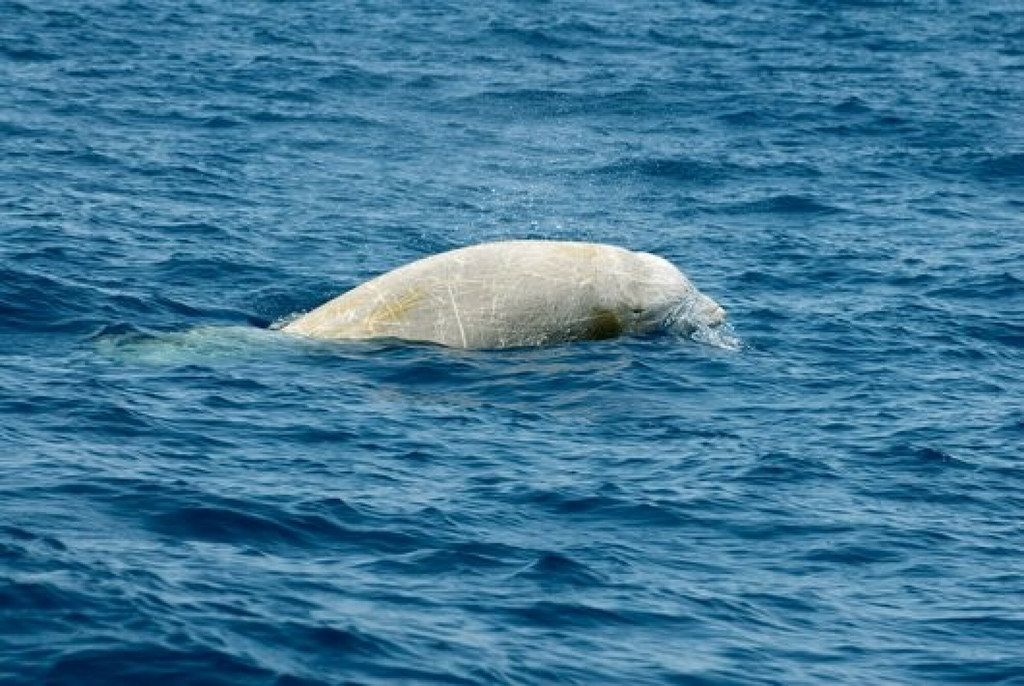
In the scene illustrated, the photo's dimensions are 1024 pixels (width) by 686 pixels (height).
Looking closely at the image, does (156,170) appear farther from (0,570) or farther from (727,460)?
(0,570)

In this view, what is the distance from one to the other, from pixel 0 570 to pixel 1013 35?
4549 cm

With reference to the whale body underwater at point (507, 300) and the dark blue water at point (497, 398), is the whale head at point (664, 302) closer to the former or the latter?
the whale body underwater at point (507, 300)

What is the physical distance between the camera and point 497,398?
2308 centimetres

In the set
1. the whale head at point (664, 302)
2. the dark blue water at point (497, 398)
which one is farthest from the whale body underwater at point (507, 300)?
the dark blue water at point (497, 398)

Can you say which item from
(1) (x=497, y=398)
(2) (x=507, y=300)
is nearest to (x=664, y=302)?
(2) (x=507, y=300)

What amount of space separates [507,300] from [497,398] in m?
2.28

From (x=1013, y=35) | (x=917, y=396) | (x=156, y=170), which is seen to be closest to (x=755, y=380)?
(x=917, y=396)

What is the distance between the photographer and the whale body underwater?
25000 mm

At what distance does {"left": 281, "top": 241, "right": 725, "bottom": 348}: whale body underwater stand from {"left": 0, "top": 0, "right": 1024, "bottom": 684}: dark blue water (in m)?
0.41

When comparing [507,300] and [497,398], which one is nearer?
[497,398]

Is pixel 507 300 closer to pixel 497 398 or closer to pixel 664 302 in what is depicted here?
pixel 664 302

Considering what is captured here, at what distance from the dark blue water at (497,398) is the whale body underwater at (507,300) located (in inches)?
16.1

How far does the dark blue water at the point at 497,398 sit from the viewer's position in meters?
16.4

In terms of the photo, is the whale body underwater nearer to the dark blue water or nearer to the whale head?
the whale head
